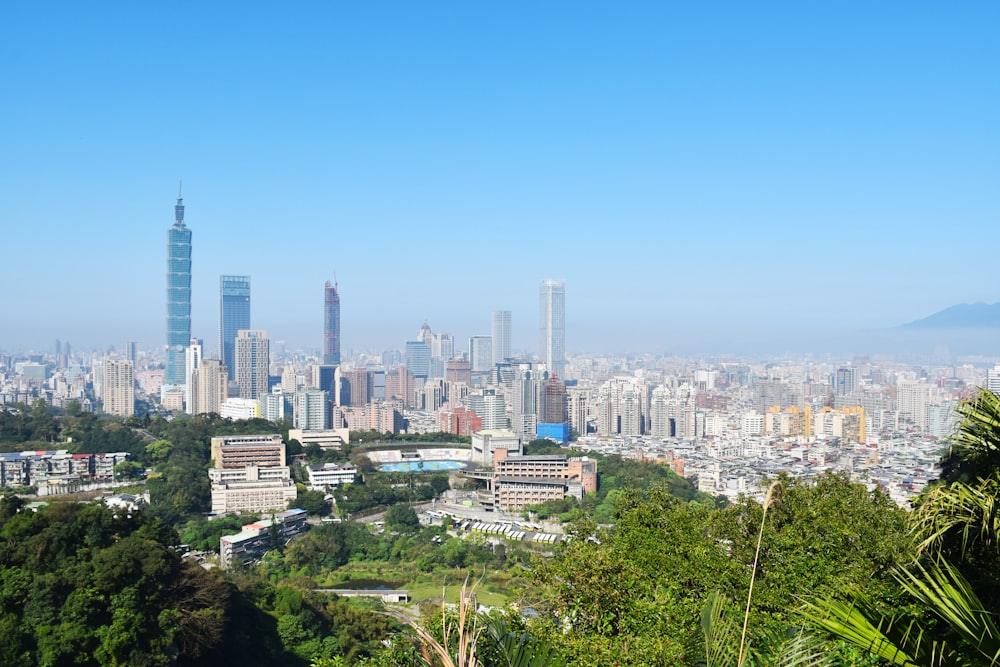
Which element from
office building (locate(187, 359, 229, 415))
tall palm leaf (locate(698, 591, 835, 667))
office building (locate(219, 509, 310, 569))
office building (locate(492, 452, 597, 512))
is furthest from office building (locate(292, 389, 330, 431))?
tall palm leaf (locate(698, 591, 835, 667))

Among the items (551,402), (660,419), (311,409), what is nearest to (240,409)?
(311,409)

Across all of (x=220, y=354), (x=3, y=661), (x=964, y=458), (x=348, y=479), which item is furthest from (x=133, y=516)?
(x=220, y=354)

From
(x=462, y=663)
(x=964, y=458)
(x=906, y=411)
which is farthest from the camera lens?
(x=906, y=411)

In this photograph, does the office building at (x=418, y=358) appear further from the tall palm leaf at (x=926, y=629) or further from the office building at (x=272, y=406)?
the tall palm leaf at (x=926, y=629)

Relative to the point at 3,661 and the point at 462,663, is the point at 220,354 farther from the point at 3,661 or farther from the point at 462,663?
the point at 462,663

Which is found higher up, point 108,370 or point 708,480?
point 108,370

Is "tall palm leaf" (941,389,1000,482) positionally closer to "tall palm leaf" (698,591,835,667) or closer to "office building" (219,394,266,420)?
"tall palm leaf" (698,591,835,667)

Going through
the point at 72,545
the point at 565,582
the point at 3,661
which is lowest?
the point at 3,661
